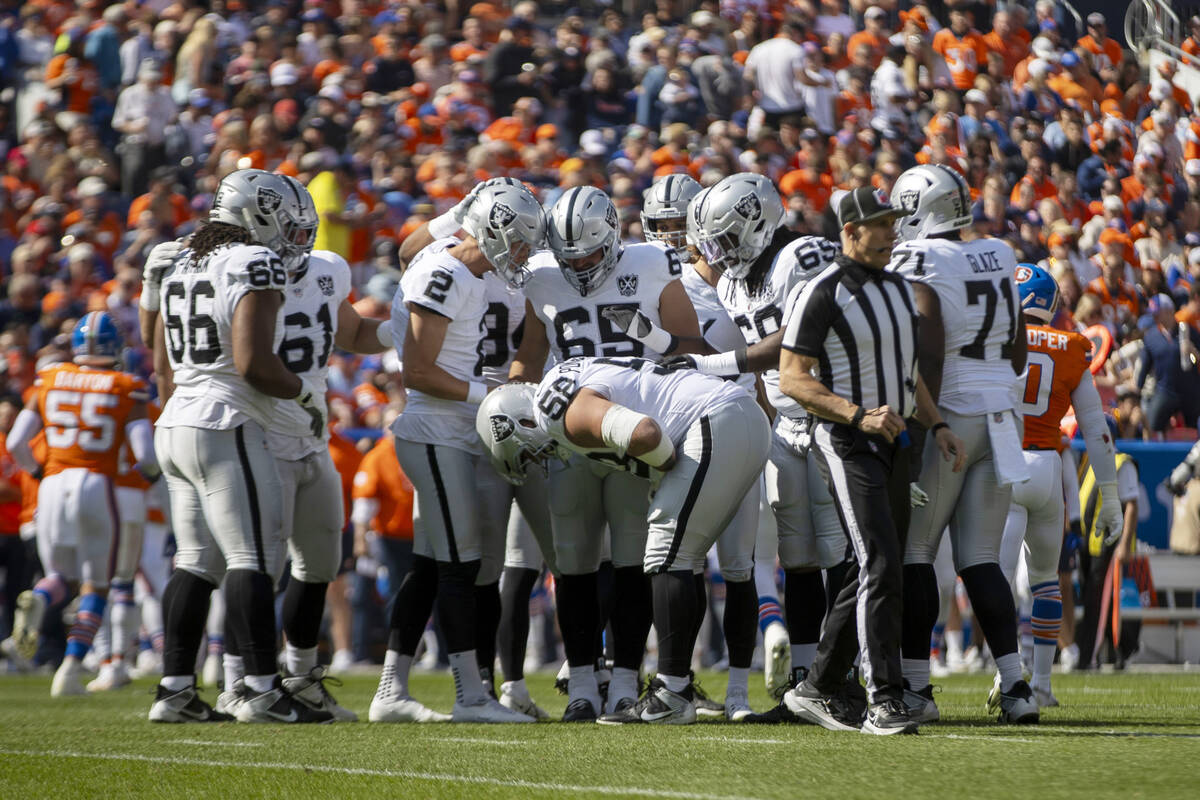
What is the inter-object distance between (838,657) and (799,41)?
12.2 metres

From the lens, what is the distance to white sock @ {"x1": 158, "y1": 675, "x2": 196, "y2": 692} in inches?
259

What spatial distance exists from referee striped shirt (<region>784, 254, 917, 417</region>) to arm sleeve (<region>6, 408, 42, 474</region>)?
20.6ft

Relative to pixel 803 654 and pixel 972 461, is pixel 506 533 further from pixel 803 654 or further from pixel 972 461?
pixel 972 461

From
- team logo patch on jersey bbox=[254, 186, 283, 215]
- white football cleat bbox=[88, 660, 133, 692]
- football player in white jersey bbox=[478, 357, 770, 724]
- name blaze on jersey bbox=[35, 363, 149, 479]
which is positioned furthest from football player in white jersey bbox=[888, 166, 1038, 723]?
white football cleat bbox=[88, 660, 133, 692]

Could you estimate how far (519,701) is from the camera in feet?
22.6

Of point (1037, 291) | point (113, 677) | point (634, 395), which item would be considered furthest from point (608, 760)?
point (113, 677)

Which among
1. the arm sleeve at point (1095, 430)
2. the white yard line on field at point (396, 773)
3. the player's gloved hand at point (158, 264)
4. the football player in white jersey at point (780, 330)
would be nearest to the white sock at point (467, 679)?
the football player in white jersey at point (780, 330)

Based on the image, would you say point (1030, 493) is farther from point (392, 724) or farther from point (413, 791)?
point (413, 791)

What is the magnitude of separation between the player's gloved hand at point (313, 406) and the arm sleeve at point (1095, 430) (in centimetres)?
329

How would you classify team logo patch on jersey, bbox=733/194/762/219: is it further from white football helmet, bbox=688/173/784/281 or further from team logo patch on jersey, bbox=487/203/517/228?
team logo patch on jersey, bbox=487/203/517/228

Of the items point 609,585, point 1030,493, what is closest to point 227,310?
point 609,585

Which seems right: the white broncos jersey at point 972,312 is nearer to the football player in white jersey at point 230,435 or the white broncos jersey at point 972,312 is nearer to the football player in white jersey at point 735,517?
the football player in white jersey at point 735,517

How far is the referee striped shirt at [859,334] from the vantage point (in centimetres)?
552

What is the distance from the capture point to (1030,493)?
712 centimetres
